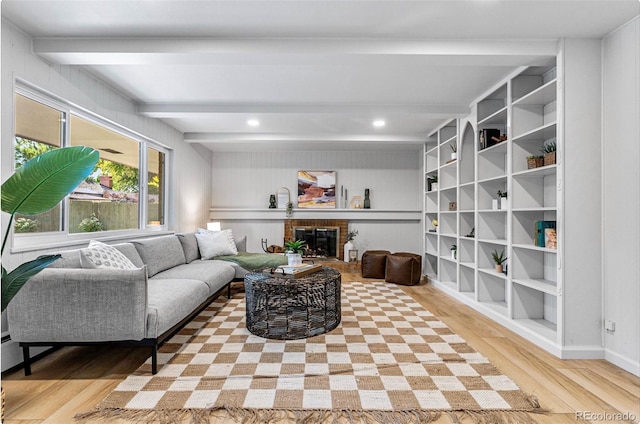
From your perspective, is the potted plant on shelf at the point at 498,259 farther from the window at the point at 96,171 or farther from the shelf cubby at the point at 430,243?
the window at the point at 96,171

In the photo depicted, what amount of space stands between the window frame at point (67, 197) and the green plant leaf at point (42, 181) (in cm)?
96

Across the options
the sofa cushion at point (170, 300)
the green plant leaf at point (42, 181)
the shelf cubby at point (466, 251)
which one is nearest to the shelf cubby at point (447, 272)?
the shelf cubby at point (466, 251)

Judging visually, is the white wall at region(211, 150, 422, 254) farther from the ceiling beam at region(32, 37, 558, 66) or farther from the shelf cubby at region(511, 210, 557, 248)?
the ceiling beam at region(32, 37, 558, 66)

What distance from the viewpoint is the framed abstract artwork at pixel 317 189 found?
23.2 ft

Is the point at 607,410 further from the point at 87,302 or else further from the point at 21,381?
the point at 21,381

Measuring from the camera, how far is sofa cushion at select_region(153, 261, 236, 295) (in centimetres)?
352

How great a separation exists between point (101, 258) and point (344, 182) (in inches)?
200

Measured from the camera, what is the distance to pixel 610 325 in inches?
101

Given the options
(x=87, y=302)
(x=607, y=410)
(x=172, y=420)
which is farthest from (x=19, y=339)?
(x=607, y=410)

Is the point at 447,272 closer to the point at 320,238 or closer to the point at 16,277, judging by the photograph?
the point at 320,238

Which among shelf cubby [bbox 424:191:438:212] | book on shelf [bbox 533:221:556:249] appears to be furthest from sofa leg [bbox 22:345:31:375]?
shelf cubby [bbox 424:191:438:212]

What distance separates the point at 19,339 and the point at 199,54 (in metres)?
2.38

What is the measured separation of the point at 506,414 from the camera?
1.86 m

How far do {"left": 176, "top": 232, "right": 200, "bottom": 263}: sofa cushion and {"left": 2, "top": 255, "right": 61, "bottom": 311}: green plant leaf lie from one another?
8.89 ft
